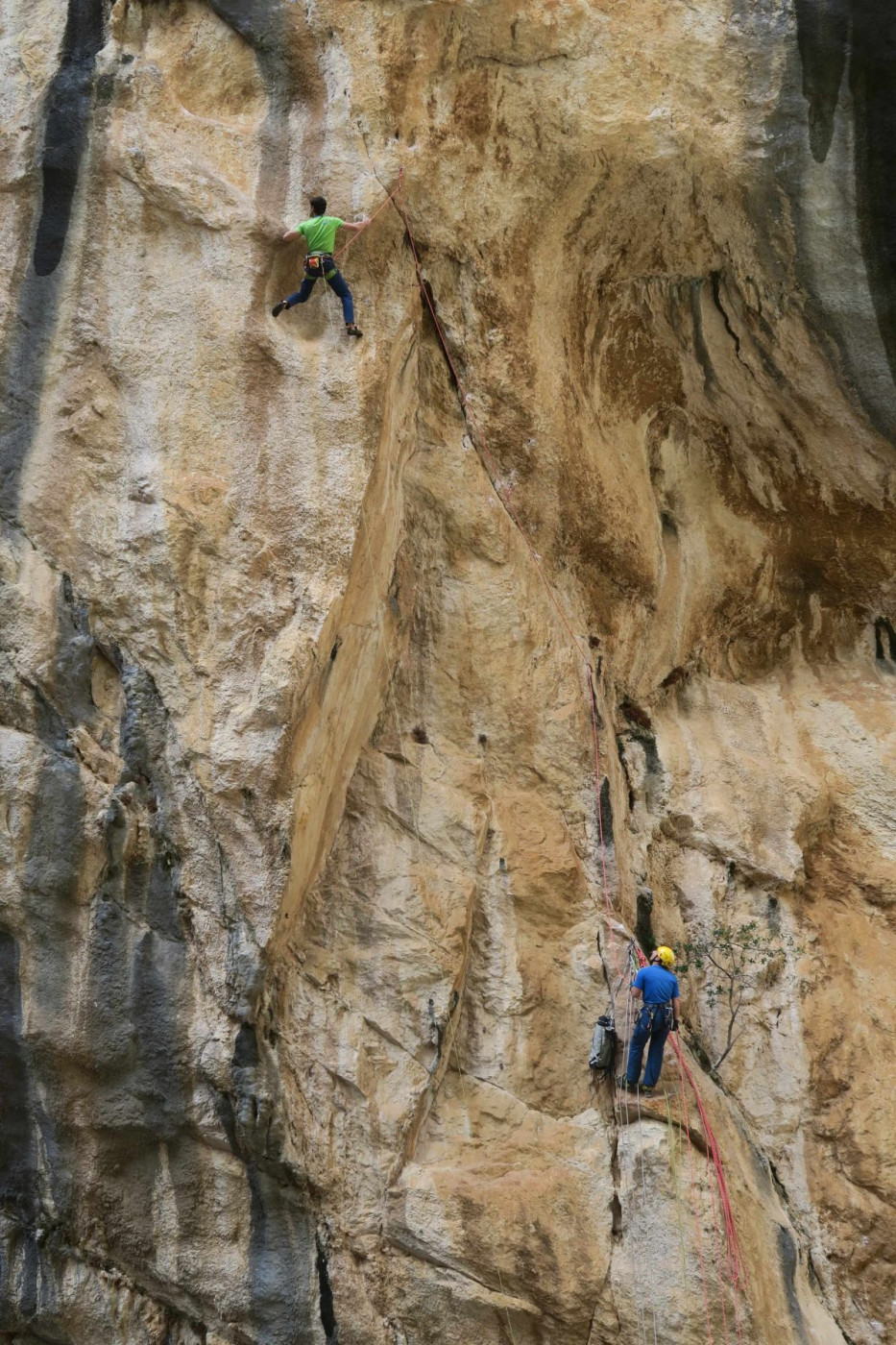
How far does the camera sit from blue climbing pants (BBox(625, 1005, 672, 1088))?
876 cm

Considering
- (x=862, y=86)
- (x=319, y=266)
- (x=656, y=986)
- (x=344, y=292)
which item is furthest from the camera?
(x=862, y=86)

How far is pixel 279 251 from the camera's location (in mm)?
9664

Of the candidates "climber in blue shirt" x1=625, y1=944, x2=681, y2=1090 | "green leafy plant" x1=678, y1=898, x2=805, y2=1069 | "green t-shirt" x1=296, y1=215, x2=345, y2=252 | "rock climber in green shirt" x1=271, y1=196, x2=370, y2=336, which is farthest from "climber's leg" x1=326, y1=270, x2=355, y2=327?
"green leafy plant" x1=678, y1=898, x2=805, y2=1069

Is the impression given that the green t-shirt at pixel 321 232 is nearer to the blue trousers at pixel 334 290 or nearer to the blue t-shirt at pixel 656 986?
the blue trousers at pixel 334 290

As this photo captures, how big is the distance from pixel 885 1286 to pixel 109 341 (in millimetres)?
8470

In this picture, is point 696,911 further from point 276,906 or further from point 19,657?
point 19,657

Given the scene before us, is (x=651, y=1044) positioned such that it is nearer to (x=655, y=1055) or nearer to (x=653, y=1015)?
(x=655, y=1055)

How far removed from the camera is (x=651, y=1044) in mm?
8836

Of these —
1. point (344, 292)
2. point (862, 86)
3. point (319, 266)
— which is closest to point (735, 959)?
point (344, 292)

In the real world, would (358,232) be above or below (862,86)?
below

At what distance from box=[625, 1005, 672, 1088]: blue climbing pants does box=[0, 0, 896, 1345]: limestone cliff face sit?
9.3 inches

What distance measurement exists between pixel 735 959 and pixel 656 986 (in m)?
1.84

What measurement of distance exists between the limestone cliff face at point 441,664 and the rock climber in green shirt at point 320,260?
9.6 inches

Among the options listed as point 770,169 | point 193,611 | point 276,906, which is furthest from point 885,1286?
point 770,169
